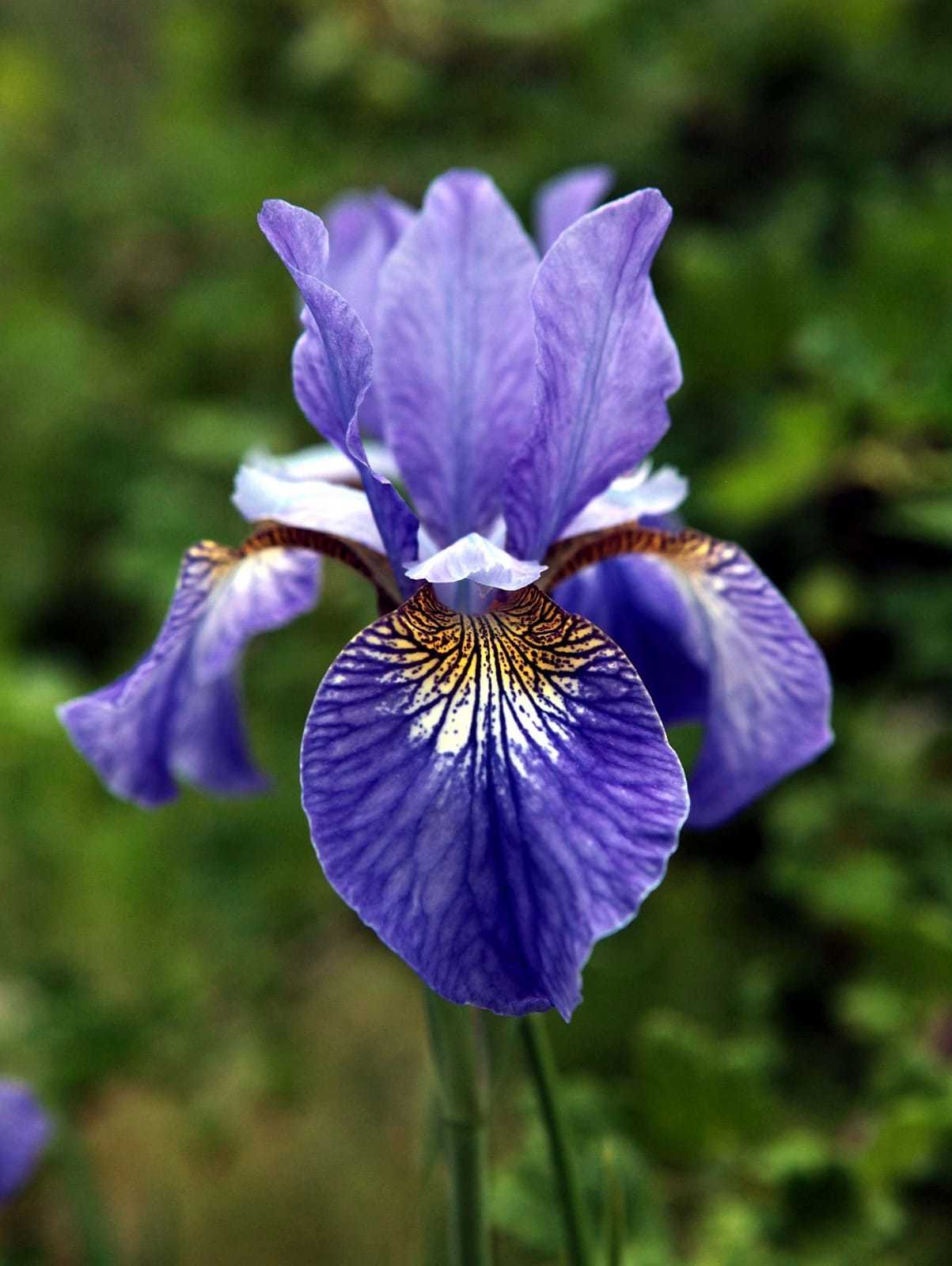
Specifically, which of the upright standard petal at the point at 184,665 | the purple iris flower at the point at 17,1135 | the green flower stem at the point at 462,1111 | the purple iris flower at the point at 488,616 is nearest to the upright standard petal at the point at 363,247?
the purple iris flower at the point at 488,616

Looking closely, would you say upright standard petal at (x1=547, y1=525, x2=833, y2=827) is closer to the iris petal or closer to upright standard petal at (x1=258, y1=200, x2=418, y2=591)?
the iris petal

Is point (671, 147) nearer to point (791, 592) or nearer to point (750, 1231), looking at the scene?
point (791, 592)

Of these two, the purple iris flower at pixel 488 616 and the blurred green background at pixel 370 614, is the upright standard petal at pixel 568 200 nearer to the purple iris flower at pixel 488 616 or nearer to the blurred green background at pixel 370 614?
the purple iris flower at pixel 488 616

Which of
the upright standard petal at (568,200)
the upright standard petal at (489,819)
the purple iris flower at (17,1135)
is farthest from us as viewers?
the purple iris flower at (17,1135)

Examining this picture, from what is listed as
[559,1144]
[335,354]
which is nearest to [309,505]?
[335,354]

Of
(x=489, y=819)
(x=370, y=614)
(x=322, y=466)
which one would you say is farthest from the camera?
(x=370, y=614)

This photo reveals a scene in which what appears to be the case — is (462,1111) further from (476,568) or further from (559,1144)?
(476,568)
